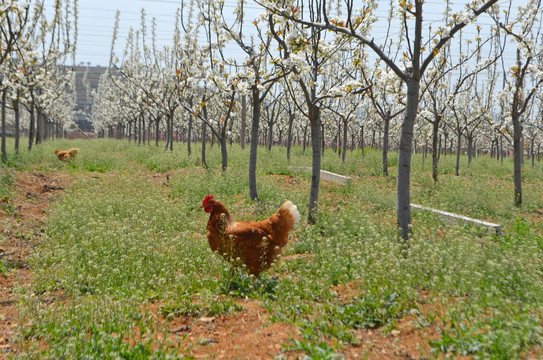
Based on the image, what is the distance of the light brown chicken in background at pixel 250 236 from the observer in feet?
14.5

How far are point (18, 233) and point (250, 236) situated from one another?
4.42 metres

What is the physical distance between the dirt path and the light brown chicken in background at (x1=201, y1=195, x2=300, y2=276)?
211 cm

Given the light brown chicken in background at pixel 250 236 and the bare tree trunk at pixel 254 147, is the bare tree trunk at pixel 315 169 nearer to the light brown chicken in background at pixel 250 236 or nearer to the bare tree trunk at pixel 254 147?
the bare tree trunk at pixel 254 147

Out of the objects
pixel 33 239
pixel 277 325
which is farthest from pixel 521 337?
pixel 33 239

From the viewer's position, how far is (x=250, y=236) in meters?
4.49

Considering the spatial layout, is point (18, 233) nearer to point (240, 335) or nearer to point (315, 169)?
point (240, 335)

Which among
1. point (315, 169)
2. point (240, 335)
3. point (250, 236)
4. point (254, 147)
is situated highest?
point (254, 147)

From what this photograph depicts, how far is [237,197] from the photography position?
32.7 feet

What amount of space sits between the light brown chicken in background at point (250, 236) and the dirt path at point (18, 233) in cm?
211

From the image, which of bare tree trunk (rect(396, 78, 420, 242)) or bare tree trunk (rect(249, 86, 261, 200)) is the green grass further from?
bare tree trunk (rect(249, 86, 261, 200))

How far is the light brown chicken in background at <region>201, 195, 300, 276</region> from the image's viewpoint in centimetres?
443

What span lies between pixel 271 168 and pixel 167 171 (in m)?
4.26

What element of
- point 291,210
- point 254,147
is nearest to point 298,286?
point 291,210

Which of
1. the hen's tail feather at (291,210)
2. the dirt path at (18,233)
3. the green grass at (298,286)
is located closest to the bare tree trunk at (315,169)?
the green grass at (298,286)
